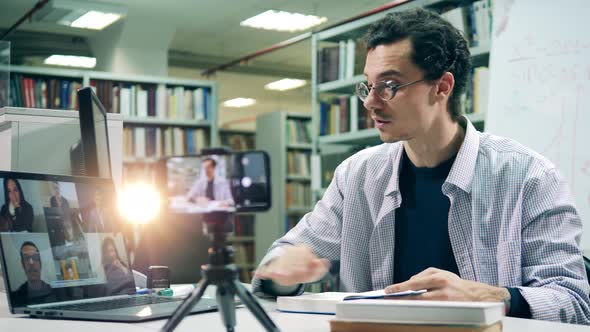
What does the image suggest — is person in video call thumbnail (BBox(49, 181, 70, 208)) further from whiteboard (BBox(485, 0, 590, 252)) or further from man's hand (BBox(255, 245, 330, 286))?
whiteboard (BBox(485, 0, 590, 252))

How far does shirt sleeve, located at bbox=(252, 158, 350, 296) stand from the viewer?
163 cm

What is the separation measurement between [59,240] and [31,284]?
0.10 m

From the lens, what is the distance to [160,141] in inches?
225

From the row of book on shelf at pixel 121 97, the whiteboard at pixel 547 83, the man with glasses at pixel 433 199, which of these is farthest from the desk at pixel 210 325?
the row of book on shelf at pixel 121 97

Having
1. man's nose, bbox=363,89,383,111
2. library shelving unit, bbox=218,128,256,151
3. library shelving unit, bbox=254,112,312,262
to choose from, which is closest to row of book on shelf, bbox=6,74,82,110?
library shelving unit, bbox=254,112,312,262

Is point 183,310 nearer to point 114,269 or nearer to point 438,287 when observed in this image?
point 438,287

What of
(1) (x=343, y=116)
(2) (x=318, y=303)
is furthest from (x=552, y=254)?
(1) (x=343, y=116)

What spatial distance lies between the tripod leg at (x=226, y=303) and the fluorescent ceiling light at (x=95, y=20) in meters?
5.69

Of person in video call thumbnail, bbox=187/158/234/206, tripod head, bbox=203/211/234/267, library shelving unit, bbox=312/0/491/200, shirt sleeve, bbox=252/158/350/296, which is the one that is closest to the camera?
tripod head, bbox=203/211/234/267

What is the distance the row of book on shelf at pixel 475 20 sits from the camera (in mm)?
3193

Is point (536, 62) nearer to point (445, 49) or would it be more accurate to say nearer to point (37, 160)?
point (445, 49)

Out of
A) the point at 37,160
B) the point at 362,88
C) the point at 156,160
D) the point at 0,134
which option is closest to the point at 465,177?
the point at 362,88

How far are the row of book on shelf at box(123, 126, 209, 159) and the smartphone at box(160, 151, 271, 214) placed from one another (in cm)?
13

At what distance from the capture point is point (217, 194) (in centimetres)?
465
